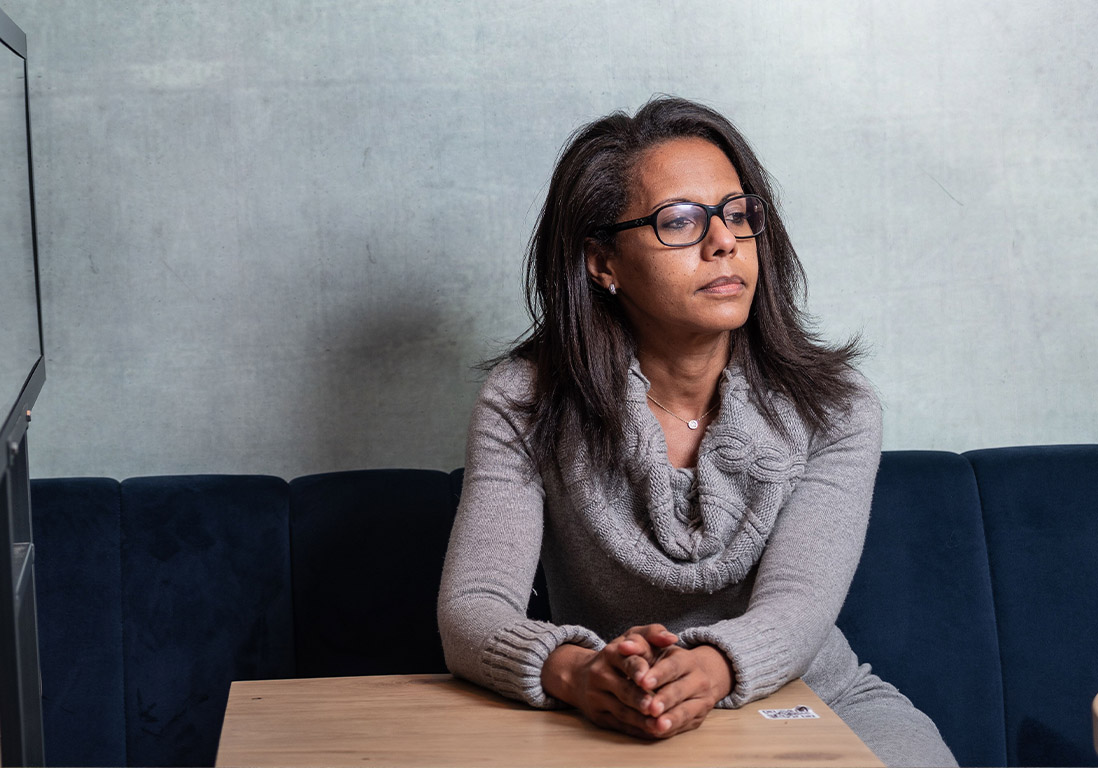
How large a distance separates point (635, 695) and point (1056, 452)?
120 cm

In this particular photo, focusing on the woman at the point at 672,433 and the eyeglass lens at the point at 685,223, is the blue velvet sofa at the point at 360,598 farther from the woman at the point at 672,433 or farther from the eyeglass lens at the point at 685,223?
the eyeglass lens at the point at 685,223

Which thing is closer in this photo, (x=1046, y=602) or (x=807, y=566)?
(x=807, y=566)

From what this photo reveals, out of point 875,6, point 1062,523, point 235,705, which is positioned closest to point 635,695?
point 235,705

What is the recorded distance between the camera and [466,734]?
41.9 inches

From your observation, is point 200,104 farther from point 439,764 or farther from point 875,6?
→ point 439,764

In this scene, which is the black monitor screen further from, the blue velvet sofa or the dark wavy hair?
the dark wavy hair

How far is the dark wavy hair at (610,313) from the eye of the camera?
1564 millimetres

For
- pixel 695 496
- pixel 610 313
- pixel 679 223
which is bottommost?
pixel 695 496

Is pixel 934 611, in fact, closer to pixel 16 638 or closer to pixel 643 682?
pixel 643 682

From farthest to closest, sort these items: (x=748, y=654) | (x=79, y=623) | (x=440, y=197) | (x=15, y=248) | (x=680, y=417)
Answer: (x=440, y=197) < (x=79, y=623) < (x=680, y=417) < (x=15, y=248) < (x=748, y=654)

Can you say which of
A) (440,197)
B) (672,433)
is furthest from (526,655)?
(440,197)

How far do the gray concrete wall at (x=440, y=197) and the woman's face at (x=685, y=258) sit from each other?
48 centimetres

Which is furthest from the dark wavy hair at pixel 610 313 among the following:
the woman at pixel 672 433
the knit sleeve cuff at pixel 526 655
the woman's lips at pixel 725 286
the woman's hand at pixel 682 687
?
the woman's hand at pixel 682 687

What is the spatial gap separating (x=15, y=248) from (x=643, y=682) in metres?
0.92
